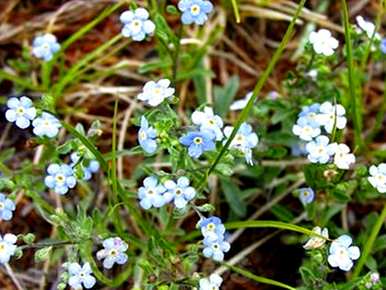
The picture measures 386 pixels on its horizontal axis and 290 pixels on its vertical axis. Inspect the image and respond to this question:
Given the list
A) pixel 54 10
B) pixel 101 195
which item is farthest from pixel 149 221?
pixel 54 10

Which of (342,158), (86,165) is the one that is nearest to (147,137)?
(86,165)

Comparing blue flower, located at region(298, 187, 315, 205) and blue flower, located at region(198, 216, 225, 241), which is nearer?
blue flower, located at region(198, 216, 225, 241)

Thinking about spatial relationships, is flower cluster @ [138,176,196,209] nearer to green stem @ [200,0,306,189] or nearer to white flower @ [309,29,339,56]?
green stem @ [200,0,306,189]

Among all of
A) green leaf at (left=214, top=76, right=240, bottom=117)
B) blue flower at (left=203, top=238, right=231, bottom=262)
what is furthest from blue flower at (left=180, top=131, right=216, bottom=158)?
green leaf at (left=214, top=76, right=240, bottom=117)

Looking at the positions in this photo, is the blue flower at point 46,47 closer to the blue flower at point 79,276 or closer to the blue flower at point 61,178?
the blue flower at point 61,178

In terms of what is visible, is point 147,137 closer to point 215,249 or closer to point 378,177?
point 215,249
